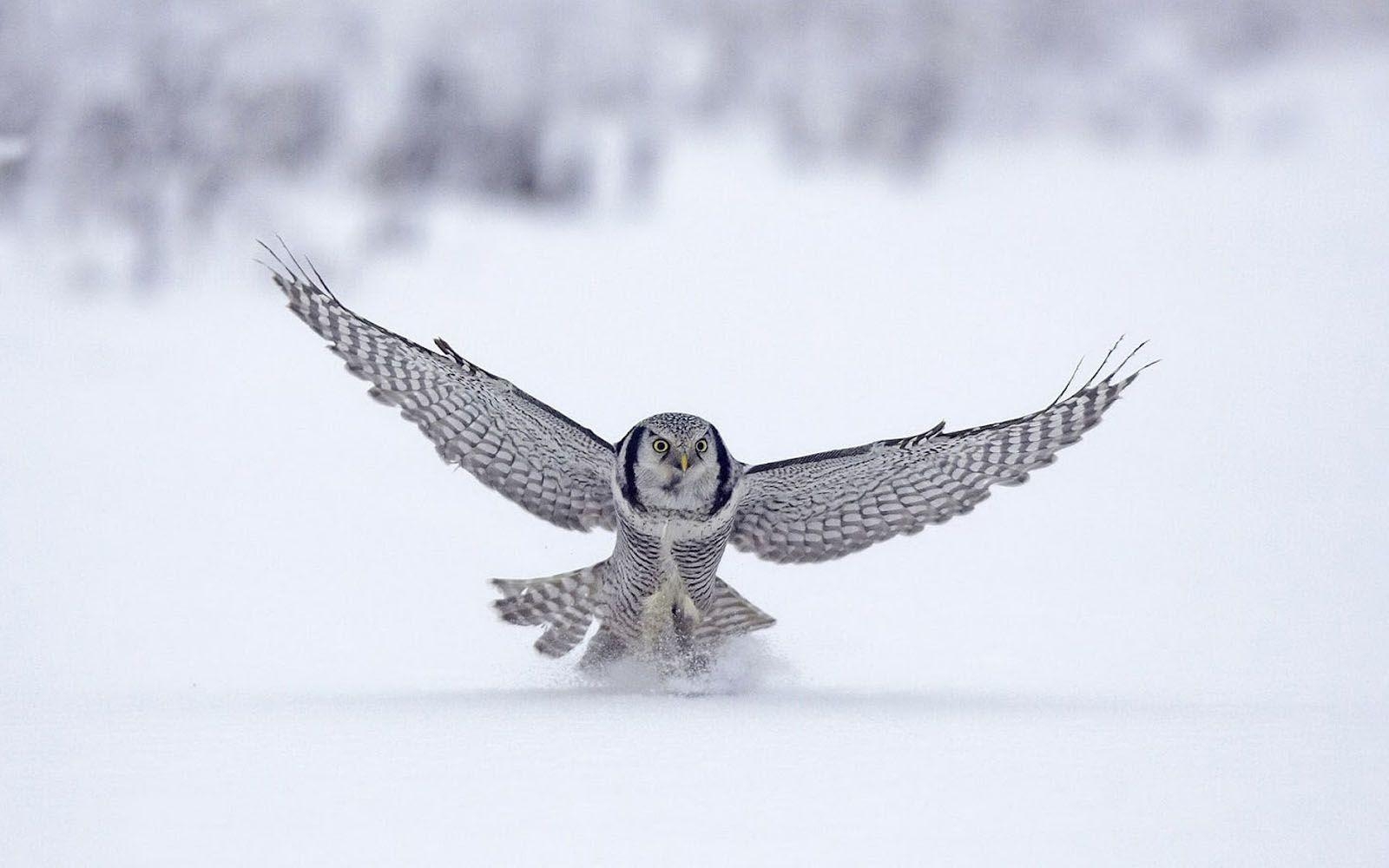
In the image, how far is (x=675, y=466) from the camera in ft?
16.2

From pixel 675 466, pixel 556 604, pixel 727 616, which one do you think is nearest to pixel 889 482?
pixel 727 616

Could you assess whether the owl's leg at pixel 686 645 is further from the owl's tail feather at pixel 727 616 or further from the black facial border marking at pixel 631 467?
the black facial border marking at pixel 631 467

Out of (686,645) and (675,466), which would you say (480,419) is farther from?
(686,645)

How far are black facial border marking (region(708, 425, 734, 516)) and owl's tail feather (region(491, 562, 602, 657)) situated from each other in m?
0.61

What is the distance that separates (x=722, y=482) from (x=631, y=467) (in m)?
0.31

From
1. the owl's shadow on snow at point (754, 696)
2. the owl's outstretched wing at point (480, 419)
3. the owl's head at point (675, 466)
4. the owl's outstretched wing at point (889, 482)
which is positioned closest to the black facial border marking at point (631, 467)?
the owl's head at point (675, 466)

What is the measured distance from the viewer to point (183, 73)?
15.1m

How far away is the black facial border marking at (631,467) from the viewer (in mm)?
5066

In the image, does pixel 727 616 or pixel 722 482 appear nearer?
pixel 722 482

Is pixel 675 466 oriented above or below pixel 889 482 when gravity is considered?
below

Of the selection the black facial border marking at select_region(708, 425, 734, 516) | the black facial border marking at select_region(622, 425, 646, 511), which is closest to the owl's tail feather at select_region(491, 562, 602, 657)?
the black facial border marking at select_region(622, 425, 646, 511)

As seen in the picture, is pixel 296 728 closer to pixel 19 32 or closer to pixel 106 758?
pixel 106 758

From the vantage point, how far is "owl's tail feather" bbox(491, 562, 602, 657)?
213 inches

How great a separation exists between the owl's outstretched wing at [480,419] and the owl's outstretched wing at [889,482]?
58 cm
